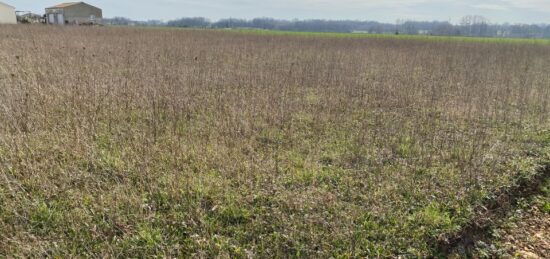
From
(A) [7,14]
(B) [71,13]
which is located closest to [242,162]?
(A) [7,14]

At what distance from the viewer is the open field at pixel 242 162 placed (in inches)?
104

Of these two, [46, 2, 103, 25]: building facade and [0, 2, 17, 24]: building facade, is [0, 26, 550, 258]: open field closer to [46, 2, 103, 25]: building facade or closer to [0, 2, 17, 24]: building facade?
[0, 2, 17, 24]: building facade

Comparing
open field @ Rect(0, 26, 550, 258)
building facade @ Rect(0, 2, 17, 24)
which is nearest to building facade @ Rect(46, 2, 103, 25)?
building facade @ Rect(0, 2, 17, 24)

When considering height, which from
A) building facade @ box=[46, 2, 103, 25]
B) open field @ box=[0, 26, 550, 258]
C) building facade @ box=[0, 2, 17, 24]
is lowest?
open field @ box=[0, 26, 550, 258]

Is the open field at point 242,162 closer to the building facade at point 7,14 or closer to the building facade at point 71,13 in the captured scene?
the building facade at point 7,14

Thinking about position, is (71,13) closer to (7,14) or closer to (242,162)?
(7,14)

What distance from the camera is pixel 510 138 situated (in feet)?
16.7

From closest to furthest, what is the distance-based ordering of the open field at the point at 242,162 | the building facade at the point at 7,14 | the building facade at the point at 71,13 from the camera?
Answer: the open field at the point at 242,162 < the building facade at the point at 7,14 < the building facade at the point at 71,13

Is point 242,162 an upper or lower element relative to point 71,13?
lower

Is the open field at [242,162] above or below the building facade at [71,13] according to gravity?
below

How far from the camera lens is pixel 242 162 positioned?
12.4ft

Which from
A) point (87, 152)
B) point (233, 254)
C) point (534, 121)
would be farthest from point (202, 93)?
point (534, 121)

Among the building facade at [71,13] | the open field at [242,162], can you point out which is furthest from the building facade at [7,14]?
the open field at [242,162]

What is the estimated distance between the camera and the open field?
2.64 m
